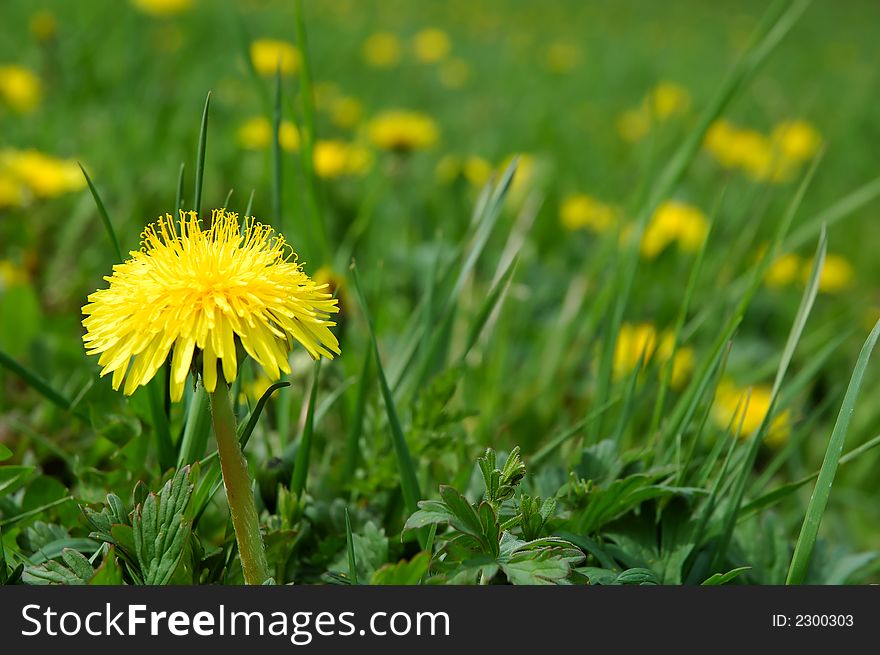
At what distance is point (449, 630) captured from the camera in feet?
2.64

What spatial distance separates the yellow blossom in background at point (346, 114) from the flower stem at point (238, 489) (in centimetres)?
254

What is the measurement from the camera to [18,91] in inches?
99.7

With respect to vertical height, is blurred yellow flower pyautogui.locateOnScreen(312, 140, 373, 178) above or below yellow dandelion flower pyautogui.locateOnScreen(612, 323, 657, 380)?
above

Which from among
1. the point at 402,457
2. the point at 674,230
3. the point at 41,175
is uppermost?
the point at 674,230

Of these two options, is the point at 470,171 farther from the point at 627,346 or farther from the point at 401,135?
the point at 627,346

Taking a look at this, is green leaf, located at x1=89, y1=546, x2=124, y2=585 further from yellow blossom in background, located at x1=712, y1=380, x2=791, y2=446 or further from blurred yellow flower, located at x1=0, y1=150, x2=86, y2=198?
blurred yellow flower, located at x1=0, y1=150, x2=86, y2=198

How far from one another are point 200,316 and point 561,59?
4.52 meters

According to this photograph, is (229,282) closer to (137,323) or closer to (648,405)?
(137,323)

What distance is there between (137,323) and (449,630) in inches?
16.0

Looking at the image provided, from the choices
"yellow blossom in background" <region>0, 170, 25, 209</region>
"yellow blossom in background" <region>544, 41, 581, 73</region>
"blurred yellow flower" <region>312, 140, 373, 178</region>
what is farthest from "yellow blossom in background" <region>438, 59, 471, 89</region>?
"yellow blossom in background" <region>0, 170, 25, 209</region>

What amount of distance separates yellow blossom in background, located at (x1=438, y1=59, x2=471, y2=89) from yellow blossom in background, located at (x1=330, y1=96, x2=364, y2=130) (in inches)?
45.7

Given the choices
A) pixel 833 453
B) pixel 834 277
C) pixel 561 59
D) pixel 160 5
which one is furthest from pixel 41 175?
pixel 561 59

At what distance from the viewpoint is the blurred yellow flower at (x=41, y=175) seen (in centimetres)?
199

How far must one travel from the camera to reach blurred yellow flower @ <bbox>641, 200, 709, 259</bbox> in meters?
2.52
